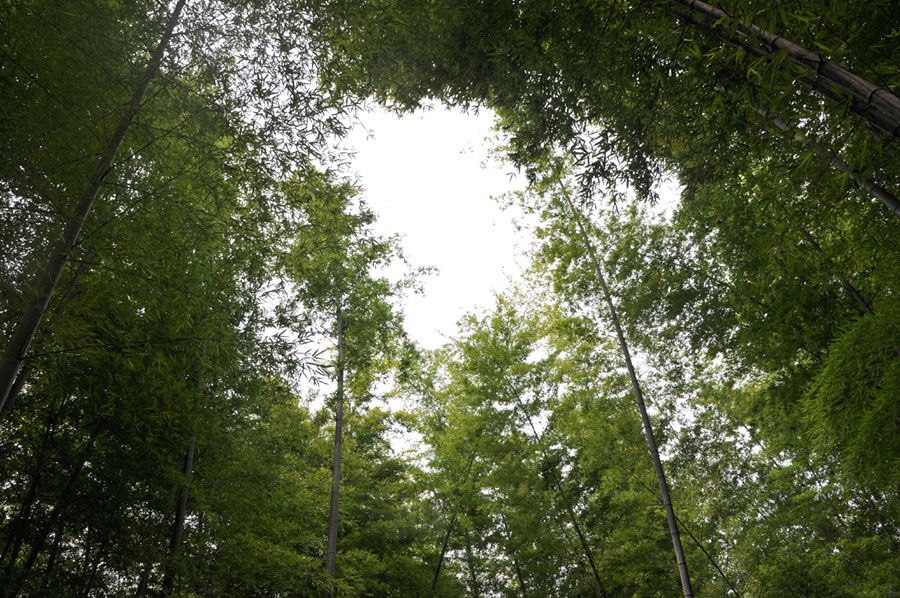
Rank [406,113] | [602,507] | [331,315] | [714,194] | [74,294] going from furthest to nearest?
[602,507] < [331,315] < [714,194] < [406,113] < [74,294]

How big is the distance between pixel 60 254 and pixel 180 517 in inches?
114

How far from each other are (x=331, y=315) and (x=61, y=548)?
11.4 feet

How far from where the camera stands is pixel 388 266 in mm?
7355

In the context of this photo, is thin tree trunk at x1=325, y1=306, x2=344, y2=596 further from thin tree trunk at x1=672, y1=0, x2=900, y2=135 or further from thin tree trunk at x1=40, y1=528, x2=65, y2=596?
thin tree trunk at x1=672, y1=0, x2=900, y2=135

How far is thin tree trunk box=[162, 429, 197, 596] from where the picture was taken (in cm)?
369

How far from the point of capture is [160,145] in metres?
2.93

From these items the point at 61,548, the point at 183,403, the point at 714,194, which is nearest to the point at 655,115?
the point at 714,194

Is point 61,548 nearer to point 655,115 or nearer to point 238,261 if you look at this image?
point 238,261

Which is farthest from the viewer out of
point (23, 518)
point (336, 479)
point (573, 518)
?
point (573, 518)

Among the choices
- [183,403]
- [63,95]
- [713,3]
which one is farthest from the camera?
[183,403]

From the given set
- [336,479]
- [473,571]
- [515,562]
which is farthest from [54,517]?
[473,571]

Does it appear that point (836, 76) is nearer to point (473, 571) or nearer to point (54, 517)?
point (54, 517)

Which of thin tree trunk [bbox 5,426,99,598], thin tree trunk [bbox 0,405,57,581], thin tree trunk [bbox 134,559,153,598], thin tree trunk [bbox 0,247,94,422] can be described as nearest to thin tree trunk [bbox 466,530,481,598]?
thin tree trunk [bbox 134,559,153,598]

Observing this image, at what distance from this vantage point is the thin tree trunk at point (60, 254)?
175 cm
